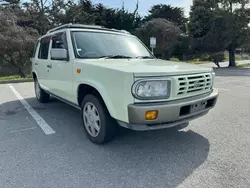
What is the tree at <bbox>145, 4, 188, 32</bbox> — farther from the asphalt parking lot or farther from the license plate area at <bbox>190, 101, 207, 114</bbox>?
the license plate area at <bbox>190, 101, 207, 114</bbox>

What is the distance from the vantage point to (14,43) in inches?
519

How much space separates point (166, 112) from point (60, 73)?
2.41 m

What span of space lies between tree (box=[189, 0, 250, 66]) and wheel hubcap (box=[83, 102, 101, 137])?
18.8 m

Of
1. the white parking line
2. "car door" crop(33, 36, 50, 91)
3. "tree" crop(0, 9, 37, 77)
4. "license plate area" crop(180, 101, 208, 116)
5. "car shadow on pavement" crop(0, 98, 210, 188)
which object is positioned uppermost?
"tree" crop(0, 9, 37, 77)

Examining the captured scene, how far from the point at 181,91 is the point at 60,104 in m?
4.04

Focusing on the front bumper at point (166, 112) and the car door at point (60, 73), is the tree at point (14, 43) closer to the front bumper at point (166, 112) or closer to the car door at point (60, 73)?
the car door at point (60, 73)

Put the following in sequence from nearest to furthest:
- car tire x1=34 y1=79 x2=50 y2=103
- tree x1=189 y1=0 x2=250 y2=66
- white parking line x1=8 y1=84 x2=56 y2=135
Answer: white parking line x1=8 y1=84 x2=56 y2=135 → car tire x1=34 y1=79 x2=50 y2=103 → tree x1=189 y1=0 x2=250 y2=66

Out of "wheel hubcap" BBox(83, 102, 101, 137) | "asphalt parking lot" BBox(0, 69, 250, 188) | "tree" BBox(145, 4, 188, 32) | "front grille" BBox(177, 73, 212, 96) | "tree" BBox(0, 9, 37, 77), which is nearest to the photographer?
"asphalt parking lot" BBox(0, 69, 250, 188)

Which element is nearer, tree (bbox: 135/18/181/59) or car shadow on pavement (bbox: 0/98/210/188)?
car shadow on pavement (bbox: 0/98/210/188)

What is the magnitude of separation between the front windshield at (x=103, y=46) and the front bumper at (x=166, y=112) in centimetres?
152

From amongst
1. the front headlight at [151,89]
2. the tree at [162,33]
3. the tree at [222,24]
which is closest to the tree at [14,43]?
the tree at [162,33]

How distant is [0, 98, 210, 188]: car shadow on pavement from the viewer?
8.16 feet

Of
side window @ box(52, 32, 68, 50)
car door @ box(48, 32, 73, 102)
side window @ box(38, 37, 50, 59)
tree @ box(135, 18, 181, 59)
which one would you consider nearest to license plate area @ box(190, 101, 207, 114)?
car door @ box(48, 32, 73, 102)

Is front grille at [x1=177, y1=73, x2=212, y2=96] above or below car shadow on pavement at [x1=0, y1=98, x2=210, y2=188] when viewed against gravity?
above
